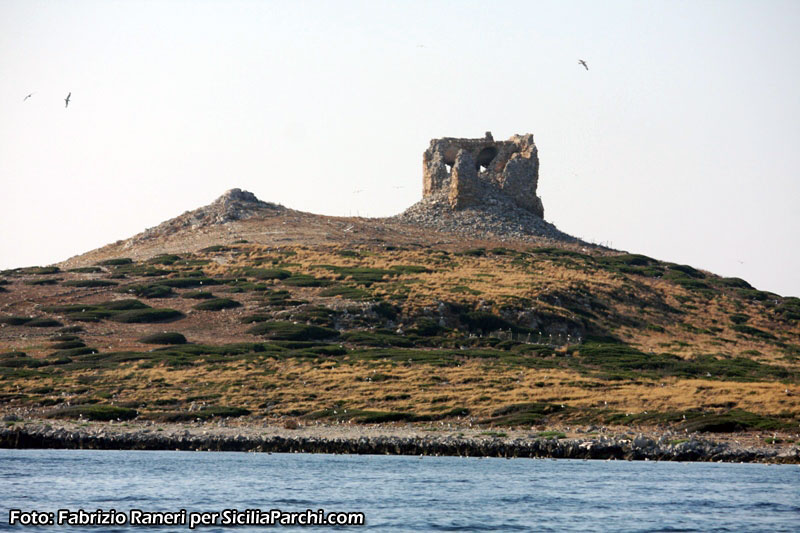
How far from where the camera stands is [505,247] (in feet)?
365

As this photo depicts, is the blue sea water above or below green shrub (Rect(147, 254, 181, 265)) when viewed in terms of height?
below

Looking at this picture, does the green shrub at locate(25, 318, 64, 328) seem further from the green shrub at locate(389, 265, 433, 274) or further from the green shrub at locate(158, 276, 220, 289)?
the green shrub at locate(389, 265, 433, 274)

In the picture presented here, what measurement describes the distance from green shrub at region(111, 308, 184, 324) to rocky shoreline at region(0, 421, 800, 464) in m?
34.8

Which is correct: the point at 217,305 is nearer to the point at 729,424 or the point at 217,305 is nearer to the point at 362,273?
the point at 362,273

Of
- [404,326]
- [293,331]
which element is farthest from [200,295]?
[404,326]

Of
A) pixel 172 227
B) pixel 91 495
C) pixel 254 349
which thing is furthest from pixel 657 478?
pixel 172 227

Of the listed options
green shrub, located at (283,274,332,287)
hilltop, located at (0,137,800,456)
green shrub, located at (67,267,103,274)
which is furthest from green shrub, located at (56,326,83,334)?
green shrub, located at (67,267,103,274)

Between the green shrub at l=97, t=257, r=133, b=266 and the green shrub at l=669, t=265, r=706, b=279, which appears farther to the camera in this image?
the green shrub at l=669, t=265, r=706, b=279

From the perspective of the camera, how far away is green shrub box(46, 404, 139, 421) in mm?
52469

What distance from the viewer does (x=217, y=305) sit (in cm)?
8719

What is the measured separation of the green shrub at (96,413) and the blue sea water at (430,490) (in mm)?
10750

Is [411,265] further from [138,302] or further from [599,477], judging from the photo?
[599,477]

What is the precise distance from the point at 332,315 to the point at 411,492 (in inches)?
2057

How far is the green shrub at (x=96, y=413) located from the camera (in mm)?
A: 52469
